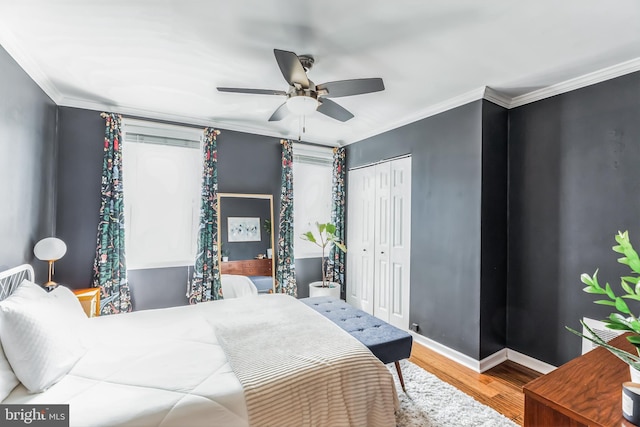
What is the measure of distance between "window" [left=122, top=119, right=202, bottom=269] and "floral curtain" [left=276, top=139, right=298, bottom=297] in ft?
3.66

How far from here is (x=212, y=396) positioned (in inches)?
54.6

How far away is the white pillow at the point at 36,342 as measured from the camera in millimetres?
1379

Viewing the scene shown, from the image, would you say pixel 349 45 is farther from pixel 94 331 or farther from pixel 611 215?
pixel 94 331

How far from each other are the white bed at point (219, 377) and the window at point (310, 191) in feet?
7.52

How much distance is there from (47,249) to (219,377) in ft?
7.09

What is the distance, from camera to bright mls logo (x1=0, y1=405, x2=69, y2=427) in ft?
4.03

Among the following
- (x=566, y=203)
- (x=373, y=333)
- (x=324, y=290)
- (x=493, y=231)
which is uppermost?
(x=566, y=203)

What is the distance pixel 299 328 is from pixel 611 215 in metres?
2.65

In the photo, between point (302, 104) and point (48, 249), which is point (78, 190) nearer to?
point (48, 249)

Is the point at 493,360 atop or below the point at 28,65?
below

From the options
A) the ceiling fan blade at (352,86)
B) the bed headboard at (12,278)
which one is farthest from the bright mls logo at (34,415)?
the ceiling fan blade at (352,86)

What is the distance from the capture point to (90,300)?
9.00 ft

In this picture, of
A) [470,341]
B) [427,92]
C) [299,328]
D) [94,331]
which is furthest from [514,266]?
[94,331]

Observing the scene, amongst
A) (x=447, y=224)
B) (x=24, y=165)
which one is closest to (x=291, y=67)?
(x=447, y=224)
